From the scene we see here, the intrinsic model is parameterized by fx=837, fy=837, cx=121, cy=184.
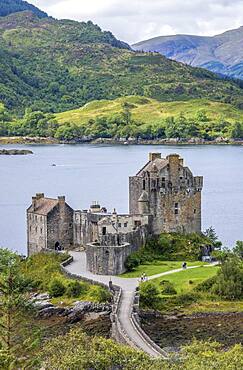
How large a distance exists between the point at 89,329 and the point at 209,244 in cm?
1881

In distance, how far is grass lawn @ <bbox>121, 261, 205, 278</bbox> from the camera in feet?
208

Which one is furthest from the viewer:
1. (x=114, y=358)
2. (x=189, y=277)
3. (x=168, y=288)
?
(x=189, y=277)

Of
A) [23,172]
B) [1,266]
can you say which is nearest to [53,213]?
[1,266]

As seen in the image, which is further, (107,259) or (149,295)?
(107,259)

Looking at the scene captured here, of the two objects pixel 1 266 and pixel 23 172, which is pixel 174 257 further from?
pixel 23 172

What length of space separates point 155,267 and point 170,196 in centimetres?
803

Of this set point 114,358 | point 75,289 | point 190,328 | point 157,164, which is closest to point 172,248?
point 157,164

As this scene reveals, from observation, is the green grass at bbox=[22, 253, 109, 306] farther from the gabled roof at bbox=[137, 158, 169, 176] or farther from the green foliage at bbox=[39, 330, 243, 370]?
the green foliage at bbox=[39, 330, 243, 370]

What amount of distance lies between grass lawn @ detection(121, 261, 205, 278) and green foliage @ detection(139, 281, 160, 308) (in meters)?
5.03

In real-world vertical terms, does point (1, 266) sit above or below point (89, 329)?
above

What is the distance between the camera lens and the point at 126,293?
58.3 meters

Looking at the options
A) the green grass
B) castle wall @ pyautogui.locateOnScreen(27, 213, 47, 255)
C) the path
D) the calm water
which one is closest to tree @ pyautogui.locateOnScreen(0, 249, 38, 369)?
the path

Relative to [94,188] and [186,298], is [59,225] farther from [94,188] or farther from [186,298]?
[94,188]

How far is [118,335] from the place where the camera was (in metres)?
50.3
